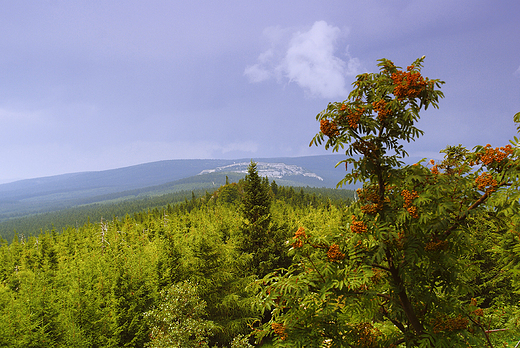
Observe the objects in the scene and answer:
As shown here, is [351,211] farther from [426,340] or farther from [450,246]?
[426,340]

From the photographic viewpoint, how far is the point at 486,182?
12.0 ft

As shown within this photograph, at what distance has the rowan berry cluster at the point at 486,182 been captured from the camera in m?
3.62

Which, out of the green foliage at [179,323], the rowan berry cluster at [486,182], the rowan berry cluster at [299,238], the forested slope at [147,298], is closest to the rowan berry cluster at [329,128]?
the rowan berry cluster at [299,238]

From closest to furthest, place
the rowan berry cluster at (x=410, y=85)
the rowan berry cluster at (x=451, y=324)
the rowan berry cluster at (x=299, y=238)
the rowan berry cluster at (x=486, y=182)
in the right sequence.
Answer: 1. the rowan berry cluster at (x=486, y=182)
2. the rowan berry cluster at (x=410, y=85)
3. the rowan berry cluster at (x=451, y=324)
4. the rowan berry cluster at (x=299, y=238)

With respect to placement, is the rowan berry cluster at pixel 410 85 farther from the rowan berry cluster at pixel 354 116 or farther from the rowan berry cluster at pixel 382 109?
the rowan berry cluster at pixel 354 116

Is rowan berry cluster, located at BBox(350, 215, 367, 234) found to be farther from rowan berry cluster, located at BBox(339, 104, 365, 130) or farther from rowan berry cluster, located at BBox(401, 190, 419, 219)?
rowan berry cluster, located at BBox(339, 104, 365, 130)

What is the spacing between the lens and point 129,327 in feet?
51.3

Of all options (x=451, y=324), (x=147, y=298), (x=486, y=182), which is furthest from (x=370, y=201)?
(x=147, y=298)

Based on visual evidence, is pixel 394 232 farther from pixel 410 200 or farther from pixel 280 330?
pixel 280 330

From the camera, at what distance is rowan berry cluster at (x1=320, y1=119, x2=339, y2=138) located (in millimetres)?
3904

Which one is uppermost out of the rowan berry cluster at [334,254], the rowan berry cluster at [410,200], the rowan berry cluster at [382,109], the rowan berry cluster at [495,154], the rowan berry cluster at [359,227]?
the rowan berry cluster at [382,109]

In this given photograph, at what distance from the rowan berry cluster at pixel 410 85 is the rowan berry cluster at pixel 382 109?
23 centimetres

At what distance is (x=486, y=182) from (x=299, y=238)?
8.99 feet

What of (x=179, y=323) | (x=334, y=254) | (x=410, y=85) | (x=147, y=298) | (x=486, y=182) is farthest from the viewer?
(x=147, y=298)
